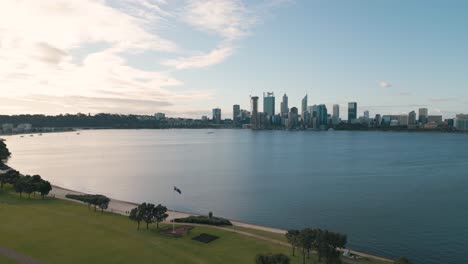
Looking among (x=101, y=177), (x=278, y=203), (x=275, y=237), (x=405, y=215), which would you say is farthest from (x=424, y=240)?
(x=101, y=177)

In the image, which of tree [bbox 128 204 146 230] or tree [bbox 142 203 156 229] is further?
tree [bbox 142 203 156 229]

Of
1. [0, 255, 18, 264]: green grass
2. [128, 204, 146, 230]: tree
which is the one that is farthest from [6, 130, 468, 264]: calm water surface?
[0, 255, 18, 264]: green grass

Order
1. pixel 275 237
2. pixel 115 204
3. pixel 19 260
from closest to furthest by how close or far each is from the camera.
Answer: pixel 19 260
pixel 275 237
pixel 115 204

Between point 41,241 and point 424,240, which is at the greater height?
point 41,241

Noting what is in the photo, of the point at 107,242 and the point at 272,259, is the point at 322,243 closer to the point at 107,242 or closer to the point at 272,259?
the point at 272,259

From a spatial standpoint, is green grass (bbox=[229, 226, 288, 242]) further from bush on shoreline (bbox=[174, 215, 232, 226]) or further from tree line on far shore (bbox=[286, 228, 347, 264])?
tree line on far shore (bbox=[286, 228, 347, 264])

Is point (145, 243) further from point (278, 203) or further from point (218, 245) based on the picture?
point (278, 203)
